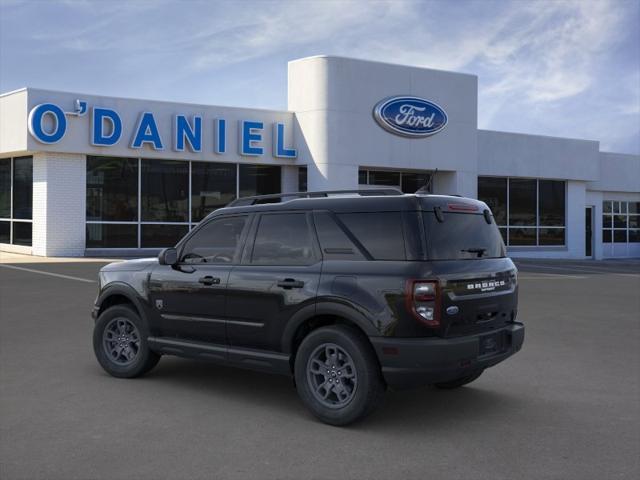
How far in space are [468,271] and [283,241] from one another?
5.21ft

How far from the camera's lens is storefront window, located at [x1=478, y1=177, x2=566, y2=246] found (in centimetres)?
3103

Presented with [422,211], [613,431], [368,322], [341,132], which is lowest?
[613,431]

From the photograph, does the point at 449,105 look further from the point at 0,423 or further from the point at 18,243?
the point at 0,423

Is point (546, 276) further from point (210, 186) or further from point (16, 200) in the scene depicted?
point (16, 200)


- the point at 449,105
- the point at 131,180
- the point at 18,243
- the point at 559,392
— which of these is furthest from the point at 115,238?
the point at 559,392

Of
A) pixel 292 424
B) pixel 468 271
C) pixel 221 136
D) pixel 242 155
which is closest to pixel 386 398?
pixel 292 424

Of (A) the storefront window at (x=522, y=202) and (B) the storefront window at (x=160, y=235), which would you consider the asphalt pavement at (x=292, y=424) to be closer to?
(B) the storefront window at (x=160, y=235)

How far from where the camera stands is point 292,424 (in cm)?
549

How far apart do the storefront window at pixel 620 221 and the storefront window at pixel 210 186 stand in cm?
2050

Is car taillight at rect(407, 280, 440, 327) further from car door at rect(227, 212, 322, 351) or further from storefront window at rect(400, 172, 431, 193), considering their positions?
storefront window at rect(400, 172, 431, 193)

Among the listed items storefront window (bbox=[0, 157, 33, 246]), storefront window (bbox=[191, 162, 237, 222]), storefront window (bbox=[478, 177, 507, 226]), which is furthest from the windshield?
storefront window (bbox=[478, 177, 507, 226])

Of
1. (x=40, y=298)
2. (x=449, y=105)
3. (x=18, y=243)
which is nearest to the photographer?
(x=40, y=298)

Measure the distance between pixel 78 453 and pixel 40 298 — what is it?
29.8ft

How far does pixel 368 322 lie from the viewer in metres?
5.29
